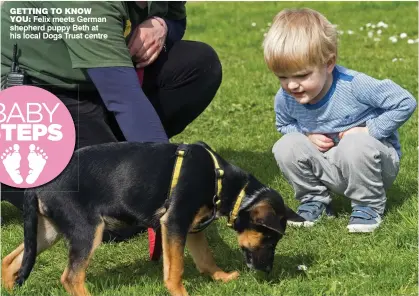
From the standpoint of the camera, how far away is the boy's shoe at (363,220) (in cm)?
521

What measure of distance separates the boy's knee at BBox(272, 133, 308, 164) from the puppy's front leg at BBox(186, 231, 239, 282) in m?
1.11

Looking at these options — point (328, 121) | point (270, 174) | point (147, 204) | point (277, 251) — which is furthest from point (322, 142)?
point (147, 204)

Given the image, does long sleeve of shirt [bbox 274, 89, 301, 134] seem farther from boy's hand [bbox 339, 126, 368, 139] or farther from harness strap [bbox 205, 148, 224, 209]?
harness strap [bbox 205, 148, 224, 209]

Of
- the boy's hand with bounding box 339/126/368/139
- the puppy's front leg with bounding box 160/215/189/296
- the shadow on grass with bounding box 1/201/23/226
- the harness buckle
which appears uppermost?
the harness buckle

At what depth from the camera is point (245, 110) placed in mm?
8703

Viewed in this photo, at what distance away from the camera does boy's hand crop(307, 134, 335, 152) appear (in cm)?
544

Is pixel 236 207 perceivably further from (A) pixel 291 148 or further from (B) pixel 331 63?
(B) pixel 331 63

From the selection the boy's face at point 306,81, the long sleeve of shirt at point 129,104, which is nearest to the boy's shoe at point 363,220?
the boy's face at point 306,81

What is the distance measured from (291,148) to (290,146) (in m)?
0.02

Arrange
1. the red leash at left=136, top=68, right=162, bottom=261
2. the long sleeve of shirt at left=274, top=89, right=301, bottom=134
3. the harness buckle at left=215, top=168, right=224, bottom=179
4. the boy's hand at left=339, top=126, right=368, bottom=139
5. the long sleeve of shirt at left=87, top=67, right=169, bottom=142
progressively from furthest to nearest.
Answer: the long sleeve of shirt at left=274, top=89, right=301, bottom=134, the boy's hand at left=339, top=126, right=368, bottom=139, the red leash at left=136, top=68, right=162, bottom=261, the long sleeve of shirt at left=87, top=67, right=169, bottom=142, the harness buckle at left=215, top=168, right=224, bottom=179

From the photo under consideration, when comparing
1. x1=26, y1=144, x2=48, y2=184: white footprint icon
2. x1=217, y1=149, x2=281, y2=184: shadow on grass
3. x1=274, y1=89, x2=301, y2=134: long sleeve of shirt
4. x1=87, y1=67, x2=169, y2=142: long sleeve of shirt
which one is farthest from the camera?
x1=217, y1=149, x2=281, y2=184: shadow on grass

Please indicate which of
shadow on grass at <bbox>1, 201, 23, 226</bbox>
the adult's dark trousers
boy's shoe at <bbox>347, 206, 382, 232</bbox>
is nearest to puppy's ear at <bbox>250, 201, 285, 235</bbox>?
boy's shoe at <bbox>347, 206, 382, 232</bbox>

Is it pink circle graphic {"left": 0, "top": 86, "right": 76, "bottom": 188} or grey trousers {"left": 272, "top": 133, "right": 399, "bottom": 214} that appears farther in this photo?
grey trousers {"left": 272, "top": 133, "right": 399, "bottom": 214}

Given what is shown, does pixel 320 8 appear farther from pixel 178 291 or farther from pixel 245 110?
pixel 178 291
